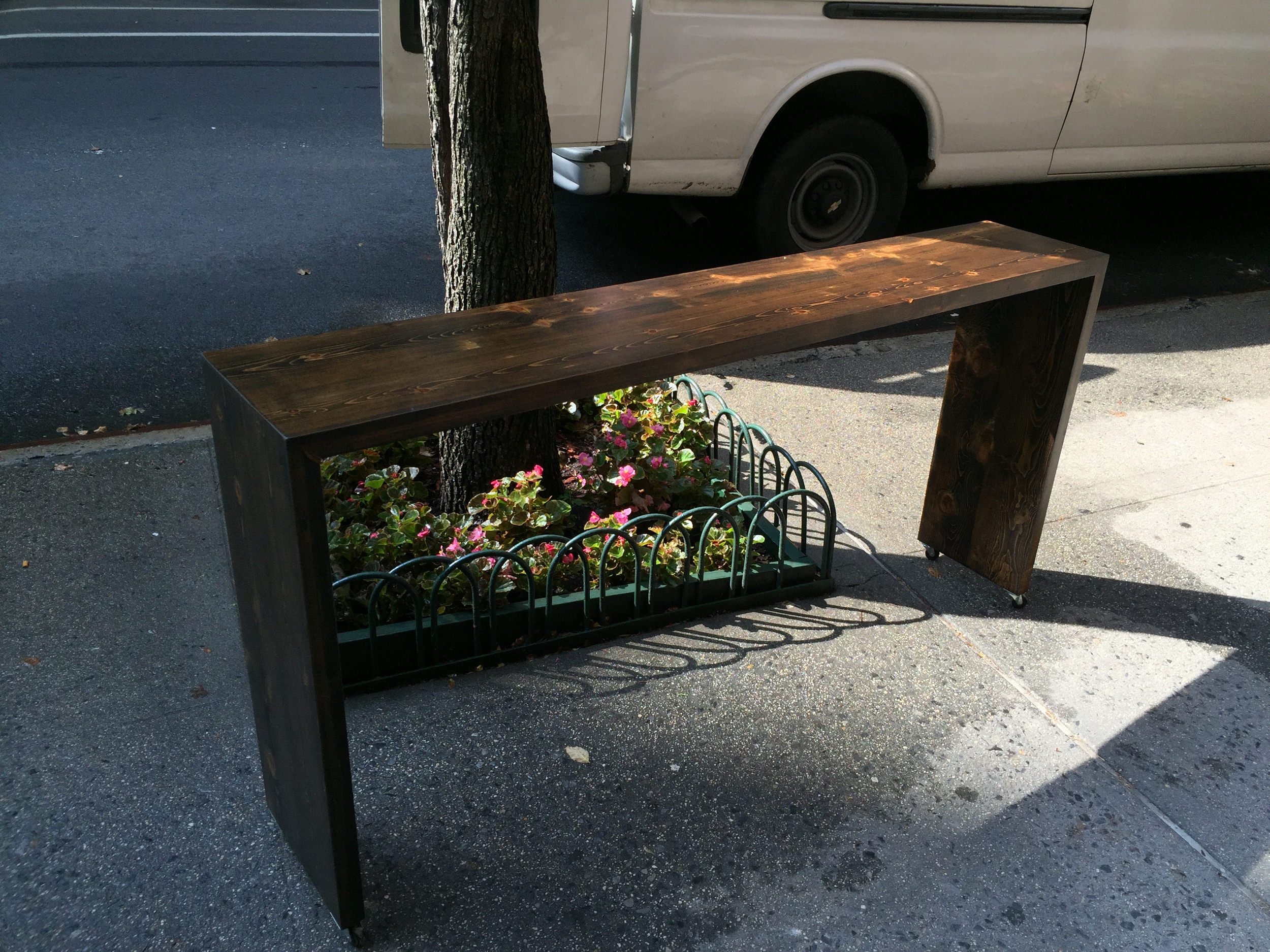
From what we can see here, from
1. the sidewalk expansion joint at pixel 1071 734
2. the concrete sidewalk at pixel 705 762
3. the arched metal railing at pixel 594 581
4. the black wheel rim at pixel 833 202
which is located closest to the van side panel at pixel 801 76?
the black wheel rim at pixel 833 202

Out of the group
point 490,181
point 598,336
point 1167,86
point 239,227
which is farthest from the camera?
point 239,227

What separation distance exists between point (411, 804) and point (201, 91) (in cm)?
864

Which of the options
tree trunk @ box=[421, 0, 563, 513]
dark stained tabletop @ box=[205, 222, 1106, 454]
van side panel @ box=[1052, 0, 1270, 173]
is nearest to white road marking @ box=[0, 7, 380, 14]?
van side panel @ box=[1052, 0, 1270, 173]

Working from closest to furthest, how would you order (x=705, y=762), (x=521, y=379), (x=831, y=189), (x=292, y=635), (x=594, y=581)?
(x=292, y=635) < (x=521, y=379) < (x=705, y=762) < (x=594, y=581) < (x=831, y=189)

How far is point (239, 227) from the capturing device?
6590mm

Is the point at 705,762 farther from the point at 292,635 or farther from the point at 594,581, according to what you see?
the point at 292,635

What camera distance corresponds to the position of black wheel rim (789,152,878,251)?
578 centimetres

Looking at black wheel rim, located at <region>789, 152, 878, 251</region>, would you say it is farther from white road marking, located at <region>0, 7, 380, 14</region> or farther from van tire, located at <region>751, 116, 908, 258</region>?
white road marking, located at <region>0, 7, 380, 14</region>

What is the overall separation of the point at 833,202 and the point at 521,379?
412cm

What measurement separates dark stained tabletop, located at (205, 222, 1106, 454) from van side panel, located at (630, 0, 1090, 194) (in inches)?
85.1

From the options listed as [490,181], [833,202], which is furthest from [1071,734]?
[833,202]

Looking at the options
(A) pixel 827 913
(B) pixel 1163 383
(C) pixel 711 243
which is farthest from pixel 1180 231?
(A) pixel 827 913

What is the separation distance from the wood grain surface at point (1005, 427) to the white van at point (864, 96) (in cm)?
225

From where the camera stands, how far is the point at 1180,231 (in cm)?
748
